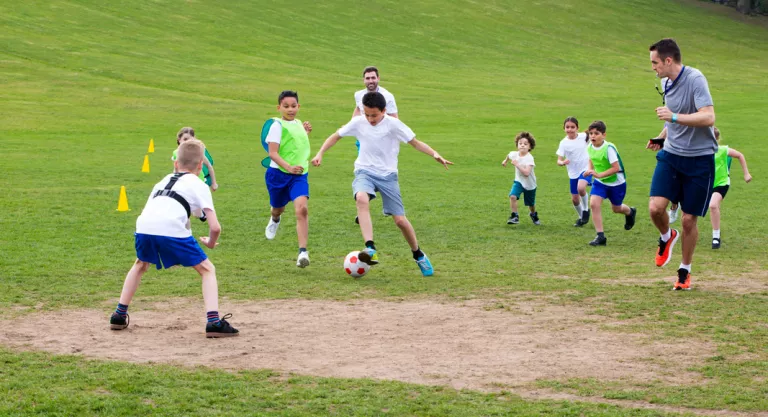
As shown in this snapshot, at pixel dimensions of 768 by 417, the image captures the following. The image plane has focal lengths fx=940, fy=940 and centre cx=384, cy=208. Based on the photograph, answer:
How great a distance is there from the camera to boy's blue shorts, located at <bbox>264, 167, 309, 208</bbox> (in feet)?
36.0

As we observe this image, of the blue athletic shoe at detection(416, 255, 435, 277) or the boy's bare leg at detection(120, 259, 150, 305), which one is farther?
the blue athletic shoe at detection(416, 255, 435, 277)

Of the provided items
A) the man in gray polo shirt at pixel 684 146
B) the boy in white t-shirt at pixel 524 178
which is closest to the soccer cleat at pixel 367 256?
the man in gray polo shirt at pixel 684 146

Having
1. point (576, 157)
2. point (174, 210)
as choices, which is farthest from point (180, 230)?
point (576, 157)

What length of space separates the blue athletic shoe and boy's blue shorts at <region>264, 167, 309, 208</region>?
178cm

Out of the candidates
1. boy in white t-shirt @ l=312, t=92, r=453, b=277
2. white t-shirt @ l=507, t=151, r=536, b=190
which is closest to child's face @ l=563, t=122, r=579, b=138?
white t-shirt @ l=507, t=151, r=536, b=190

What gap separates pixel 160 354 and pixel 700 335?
397 cm

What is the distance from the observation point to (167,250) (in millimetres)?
7180

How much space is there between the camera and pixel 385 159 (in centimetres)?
1021

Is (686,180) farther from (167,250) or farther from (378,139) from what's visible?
(167,250)

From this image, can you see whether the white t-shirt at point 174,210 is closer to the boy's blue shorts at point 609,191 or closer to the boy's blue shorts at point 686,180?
the boy's blue shorts at point 686,180

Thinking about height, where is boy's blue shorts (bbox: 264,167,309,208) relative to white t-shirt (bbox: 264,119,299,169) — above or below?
below

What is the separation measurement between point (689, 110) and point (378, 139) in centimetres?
328

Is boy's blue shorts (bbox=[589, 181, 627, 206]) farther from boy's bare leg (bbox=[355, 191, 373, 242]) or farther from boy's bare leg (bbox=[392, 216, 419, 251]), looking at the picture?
boy's bare leg (bbox=[355, 191, 373, 242])

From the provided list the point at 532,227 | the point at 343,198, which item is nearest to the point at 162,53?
the point at 343,198
